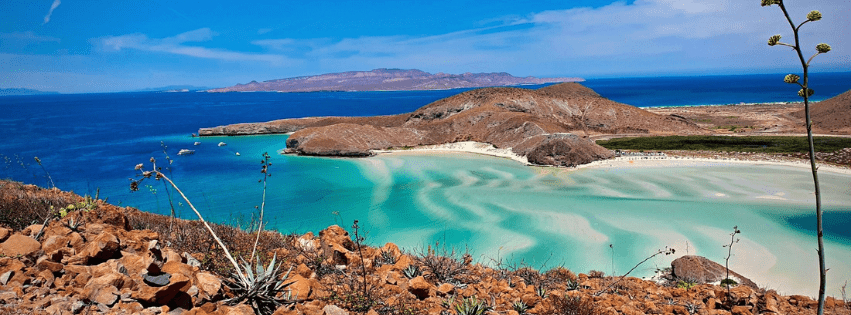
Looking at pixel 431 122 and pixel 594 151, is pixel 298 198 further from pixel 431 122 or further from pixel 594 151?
pixel 431 122

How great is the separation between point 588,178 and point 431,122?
27278 millimetres

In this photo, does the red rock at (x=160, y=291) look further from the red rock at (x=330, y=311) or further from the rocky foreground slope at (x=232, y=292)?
the red rock at (x=330, y=311)

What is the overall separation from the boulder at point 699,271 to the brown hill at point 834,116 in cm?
4782

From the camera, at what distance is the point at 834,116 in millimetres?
51000

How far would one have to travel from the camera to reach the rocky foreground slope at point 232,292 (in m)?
3.36

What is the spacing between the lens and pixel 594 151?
34031 millimetres

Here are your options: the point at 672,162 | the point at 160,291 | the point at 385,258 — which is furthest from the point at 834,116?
the point at 160,291

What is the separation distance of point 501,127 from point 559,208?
82.4 feet

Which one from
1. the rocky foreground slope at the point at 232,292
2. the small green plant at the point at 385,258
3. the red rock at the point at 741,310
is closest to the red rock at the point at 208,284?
the rocky foreground slope at the point at 232,292

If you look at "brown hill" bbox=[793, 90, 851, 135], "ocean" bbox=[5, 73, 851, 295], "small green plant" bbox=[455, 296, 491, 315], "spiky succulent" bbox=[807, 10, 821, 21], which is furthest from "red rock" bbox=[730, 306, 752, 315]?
"brown hill" bbox=[793, 90, 851, 135]

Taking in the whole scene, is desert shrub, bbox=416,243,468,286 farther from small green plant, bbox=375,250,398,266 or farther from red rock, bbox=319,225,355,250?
red rock, bbox=319,225,355,250

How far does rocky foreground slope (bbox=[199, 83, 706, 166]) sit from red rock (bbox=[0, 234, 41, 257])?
103 feet

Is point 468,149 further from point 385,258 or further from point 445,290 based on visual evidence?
point 445,290

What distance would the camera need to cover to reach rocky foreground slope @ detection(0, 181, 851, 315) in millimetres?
3361
